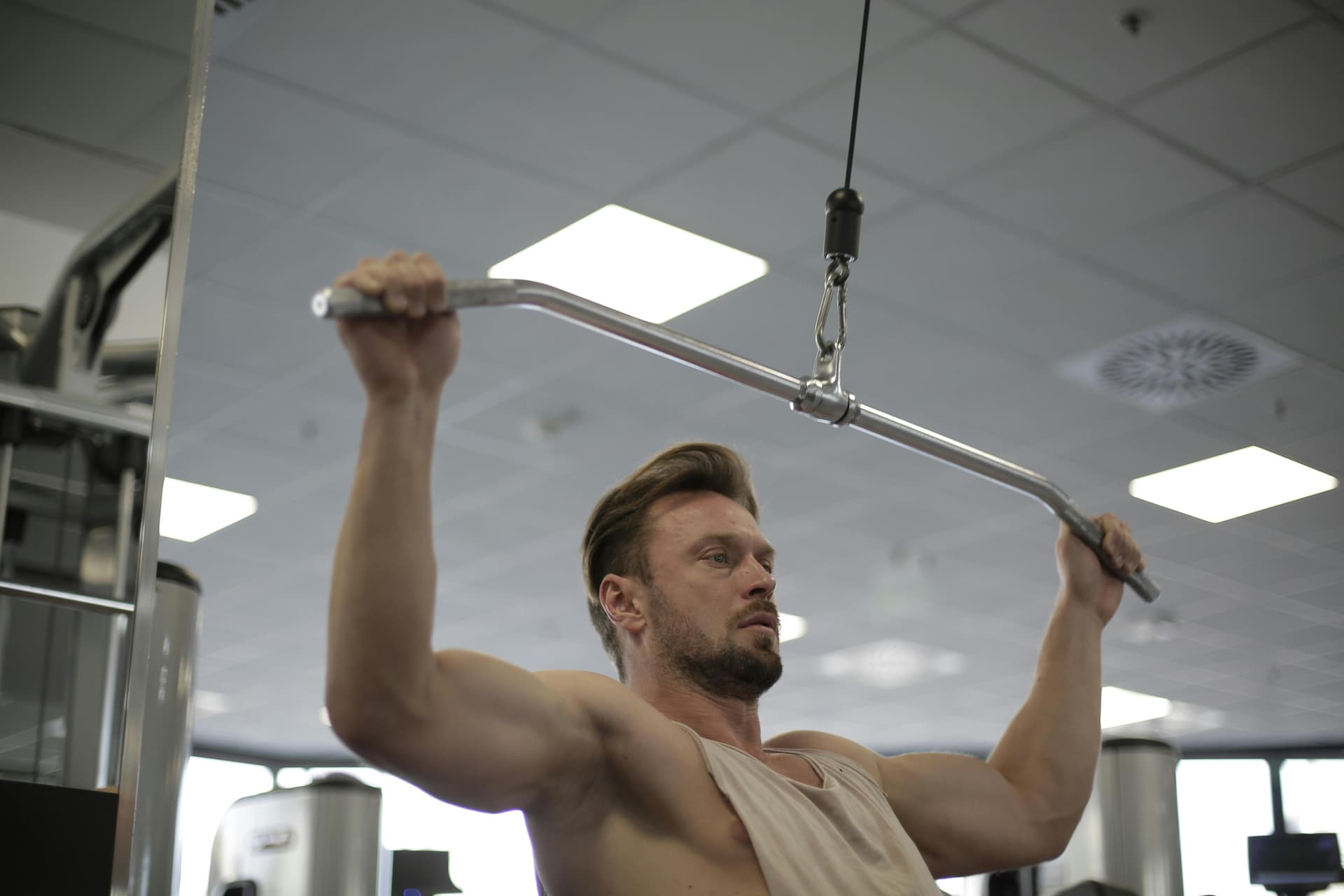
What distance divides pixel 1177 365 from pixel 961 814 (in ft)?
10.4

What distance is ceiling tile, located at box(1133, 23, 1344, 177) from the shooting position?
315 centimetres

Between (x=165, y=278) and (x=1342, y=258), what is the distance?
3.37m

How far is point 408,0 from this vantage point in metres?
2.97

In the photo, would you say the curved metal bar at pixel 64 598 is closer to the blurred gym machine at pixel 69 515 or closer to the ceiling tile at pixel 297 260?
the blurred gym machine at pixel 69 515

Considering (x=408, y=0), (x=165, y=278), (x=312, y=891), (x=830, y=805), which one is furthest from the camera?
(x=312, y=891)

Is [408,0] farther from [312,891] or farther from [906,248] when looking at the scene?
[312,891]

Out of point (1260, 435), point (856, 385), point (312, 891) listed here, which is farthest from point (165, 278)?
point (1260, 435)

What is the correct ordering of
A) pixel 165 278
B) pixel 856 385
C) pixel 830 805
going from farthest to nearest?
pixel 856 385 < pixel 165 278 < pixel 830 805

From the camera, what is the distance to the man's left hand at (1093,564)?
6.45 ft

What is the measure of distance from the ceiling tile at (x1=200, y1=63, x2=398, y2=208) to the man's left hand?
2.10 m

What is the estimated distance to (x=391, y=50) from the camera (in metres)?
3.13

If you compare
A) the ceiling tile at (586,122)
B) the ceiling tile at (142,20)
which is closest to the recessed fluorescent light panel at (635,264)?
the ceiling tile at (586,122)

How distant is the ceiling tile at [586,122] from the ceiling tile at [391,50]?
7 centimetres

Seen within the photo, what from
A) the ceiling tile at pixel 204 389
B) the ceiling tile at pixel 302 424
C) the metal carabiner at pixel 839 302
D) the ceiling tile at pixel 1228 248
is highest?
the ceiling tile at pixel 1228 248
